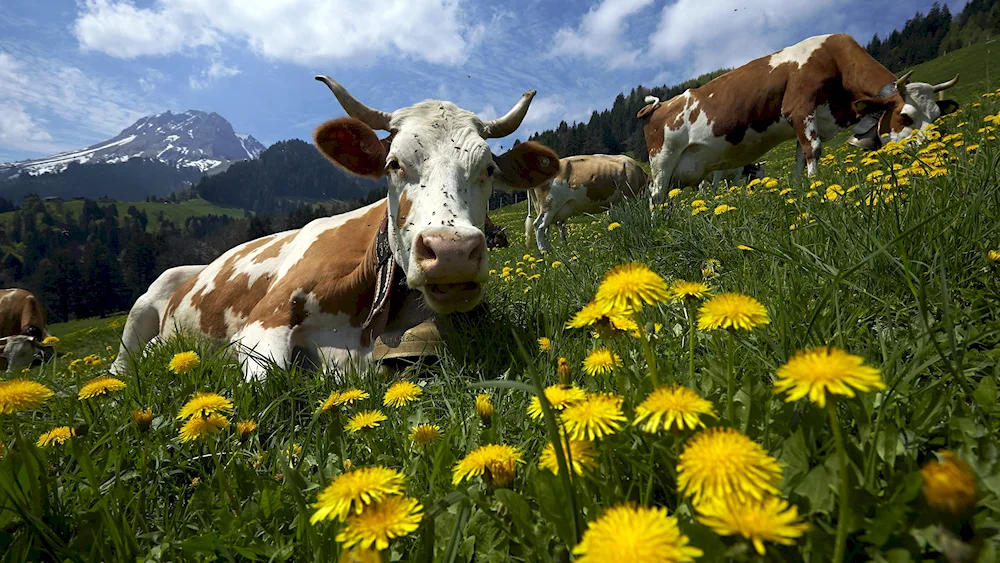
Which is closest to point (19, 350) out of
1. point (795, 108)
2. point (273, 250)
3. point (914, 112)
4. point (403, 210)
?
point (273, 250)

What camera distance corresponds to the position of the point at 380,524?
81 cm

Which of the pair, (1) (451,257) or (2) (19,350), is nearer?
(1) (451,257)

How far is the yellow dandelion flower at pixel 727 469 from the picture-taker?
2.21 feet

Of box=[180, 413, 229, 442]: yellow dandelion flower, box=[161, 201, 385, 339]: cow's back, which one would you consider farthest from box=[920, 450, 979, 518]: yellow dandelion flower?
box=[161, 201, 385, 339]: cow's back

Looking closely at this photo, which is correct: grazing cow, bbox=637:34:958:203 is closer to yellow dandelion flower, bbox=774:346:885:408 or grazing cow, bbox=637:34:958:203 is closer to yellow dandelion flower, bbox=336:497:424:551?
yellow dandelion flower, bbox=774:346:885:408

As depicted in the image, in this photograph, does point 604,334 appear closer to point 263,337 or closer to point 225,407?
point 225,407

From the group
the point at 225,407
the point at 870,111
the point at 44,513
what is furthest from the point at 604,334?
the point at 870,111

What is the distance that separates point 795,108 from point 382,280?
326 inches

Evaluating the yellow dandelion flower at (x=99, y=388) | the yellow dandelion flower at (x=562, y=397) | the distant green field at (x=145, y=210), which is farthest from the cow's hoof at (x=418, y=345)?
the distant green field at (x=145, y=210)

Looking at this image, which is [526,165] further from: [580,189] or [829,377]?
[580,189]

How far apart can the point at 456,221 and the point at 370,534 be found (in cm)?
243

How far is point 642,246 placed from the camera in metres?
4.67

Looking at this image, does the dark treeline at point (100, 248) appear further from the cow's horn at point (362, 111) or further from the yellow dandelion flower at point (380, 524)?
the yellow dandelion flower at point (380, 524)

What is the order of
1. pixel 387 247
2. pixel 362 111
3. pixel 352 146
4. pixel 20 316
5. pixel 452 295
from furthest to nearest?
pixel 20 316 → pixel 362 111 → pixel 352 146 → pixel 387 247 → pixel 452 295
